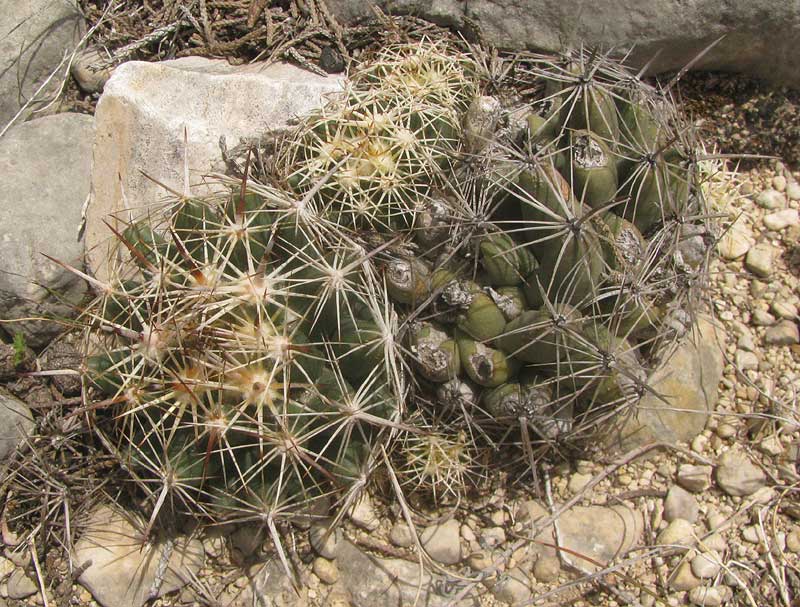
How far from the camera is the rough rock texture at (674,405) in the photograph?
3170mm

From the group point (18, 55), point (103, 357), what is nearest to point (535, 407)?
point (103, 357)

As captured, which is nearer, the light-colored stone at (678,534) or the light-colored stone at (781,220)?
the light-colored stone at (678,534)

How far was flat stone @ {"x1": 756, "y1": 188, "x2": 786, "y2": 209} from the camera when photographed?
3799mm

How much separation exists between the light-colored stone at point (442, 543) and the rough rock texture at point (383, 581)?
84 millimetres

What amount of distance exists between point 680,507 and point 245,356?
6.35ft

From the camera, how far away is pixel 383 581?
115 inches

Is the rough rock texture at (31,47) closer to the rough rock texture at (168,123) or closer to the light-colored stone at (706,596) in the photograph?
the rough rock texture at (168,123)

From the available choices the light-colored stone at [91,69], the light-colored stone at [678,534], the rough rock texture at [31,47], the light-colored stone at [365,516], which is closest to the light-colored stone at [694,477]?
the light-colored stone at [678,534]

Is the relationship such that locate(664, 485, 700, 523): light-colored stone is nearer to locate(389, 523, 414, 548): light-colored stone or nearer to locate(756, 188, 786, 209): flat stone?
locate(389, 523, 414, 548): light-colored stone

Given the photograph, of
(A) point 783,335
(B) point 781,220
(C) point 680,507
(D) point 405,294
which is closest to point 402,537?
(D) point 405,294

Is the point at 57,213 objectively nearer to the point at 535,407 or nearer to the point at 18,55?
the point at 18,55

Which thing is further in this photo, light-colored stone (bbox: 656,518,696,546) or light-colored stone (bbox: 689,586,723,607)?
light-colored stone (bbox: 656,518,696,546)

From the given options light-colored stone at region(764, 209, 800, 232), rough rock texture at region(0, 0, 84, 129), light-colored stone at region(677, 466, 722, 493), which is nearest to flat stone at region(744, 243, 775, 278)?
light-colored stone at region(764, 209, 800, 232)

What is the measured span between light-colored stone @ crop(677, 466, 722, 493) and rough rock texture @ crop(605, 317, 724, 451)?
0.44 feet
